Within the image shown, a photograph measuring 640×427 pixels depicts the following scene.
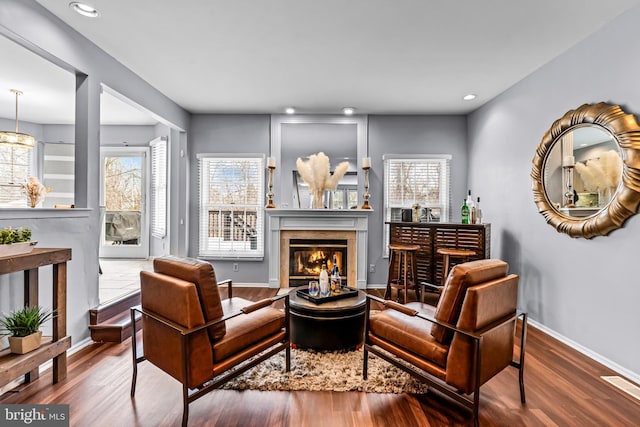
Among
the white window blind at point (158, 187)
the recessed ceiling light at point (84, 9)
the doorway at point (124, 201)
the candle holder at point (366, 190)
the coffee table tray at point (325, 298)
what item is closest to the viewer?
the recessed ceiling light at point (84, 9)

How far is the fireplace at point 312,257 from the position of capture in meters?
5.00

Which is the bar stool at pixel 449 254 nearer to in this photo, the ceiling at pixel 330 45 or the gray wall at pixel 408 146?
the gray wall at pixel 408 146

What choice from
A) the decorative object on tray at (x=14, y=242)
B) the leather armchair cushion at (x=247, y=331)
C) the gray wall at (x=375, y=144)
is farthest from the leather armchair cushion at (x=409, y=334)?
the gray wall at (x=375, y=144)

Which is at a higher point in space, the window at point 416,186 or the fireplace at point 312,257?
the window at point 416,186

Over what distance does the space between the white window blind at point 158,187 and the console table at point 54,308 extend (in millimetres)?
3277

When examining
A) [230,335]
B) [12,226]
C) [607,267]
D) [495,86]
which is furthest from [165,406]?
[495,86]

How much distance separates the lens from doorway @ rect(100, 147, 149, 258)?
6227 millimetres

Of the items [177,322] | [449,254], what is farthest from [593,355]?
[177,322]

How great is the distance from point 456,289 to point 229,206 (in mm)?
4104

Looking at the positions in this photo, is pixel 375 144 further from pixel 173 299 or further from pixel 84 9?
pixel 173 299

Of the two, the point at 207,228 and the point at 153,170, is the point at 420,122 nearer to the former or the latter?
the point at 207,228

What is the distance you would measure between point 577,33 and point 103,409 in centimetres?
469

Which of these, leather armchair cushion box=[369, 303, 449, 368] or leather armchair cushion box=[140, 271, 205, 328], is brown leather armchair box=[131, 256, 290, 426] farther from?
leather armchair cushion box=[369, 303, 449, 368]

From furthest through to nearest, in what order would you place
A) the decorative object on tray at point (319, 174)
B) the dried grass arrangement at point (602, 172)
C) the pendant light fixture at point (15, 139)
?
the decorative object on tray at point (319, 174) < the pendant light fixture at point (15, 139) < the dried grass arrangement at point (602, 172)
